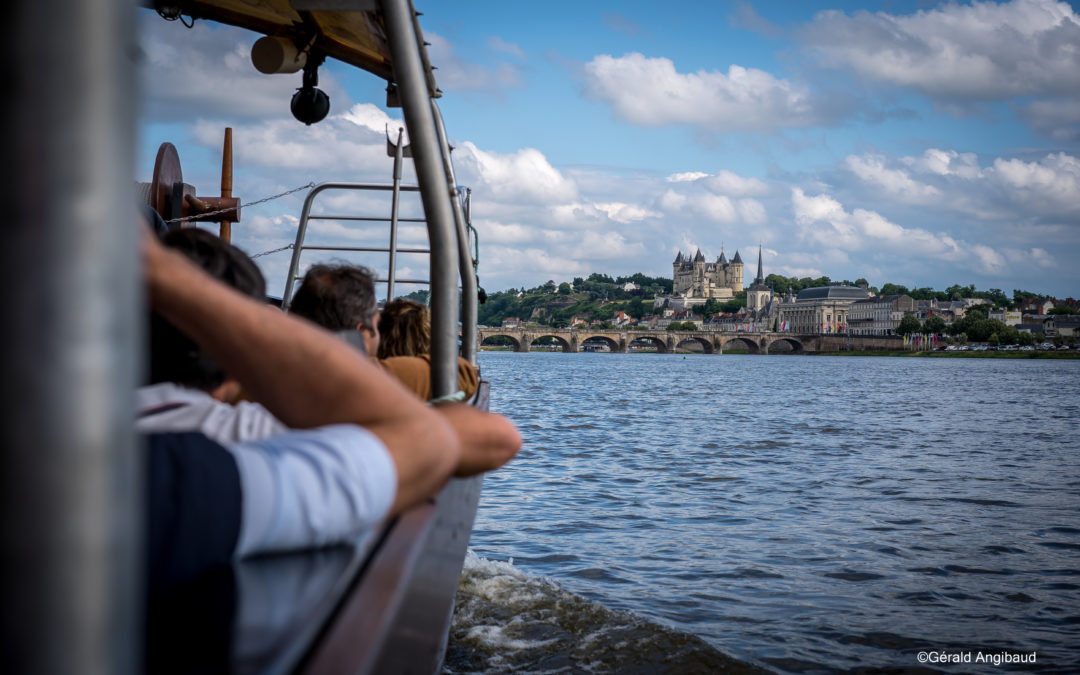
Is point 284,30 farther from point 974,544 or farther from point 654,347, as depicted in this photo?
point 654,347

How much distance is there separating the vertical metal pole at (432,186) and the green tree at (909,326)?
12933 centimetres

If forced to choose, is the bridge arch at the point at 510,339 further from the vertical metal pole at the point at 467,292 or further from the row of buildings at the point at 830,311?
the vertical metal pole at the point at 467,292

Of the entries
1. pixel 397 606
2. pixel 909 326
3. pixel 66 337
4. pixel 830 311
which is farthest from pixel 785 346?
pixel 66 337

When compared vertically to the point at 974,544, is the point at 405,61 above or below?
above

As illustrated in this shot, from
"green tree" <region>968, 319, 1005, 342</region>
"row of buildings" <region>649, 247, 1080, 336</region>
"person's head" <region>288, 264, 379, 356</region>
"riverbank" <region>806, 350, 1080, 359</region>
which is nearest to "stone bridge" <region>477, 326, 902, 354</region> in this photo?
"riverbank" <region>806, 350, 1080, 359</region>

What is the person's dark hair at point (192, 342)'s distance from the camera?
4.59 ft

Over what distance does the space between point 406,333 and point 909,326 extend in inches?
5062

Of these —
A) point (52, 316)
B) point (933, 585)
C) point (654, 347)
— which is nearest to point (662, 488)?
point (933, 585)

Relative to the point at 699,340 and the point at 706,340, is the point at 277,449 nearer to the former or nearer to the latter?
the point at 706,340

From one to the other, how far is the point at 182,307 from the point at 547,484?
9.48 metres

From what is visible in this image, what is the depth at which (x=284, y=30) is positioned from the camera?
460cm

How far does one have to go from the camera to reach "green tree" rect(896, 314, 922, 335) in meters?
122

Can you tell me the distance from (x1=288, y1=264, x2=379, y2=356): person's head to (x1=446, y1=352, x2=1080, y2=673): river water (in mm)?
1932

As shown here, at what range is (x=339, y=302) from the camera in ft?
8.93
